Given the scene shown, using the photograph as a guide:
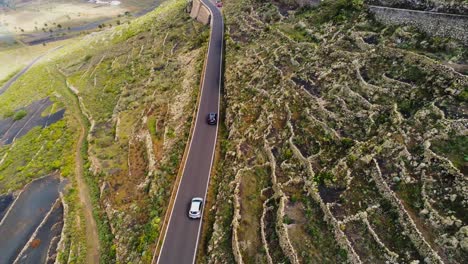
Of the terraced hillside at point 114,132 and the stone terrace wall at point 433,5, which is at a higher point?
the stone terrace wall at point 433,5

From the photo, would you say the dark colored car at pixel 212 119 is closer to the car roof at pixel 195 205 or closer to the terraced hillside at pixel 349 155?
the terraced hillside at pixel 349 155

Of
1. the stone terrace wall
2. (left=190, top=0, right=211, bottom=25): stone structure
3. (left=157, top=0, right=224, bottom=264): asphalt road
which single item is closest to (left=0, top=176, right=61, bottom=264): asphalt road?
(left=157, top=0, right=224, bottom=264): asphalt road

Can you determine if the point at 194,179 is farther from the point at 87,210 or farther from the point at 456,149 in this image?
the point at 456,149

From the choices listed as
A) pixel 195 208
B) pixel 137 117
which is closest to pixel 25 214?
pixel 137 117

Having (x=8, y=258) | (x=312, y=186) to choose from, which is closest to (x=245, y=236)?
(x=312, y=186)

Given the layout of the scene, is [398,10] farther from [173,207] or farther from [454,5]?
[173,207]

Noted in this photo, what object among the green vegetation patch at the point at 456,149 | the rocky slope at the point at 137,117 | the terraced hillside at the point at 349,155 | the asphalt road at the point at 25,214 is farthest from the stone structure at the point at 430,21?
the asphalt road at the point at 25,214

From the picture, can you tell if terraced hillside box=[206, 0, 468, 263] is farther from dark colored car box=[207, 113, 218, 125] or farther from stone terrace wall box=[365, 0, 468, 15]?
stone terrace wall box=[365, 0, 468, 15]

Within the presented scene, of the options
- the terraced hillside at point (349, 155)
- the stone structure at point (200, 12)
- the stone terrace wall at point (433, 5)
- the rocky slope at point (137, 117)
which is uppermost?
the stone terrace wall at point (433, 5)
